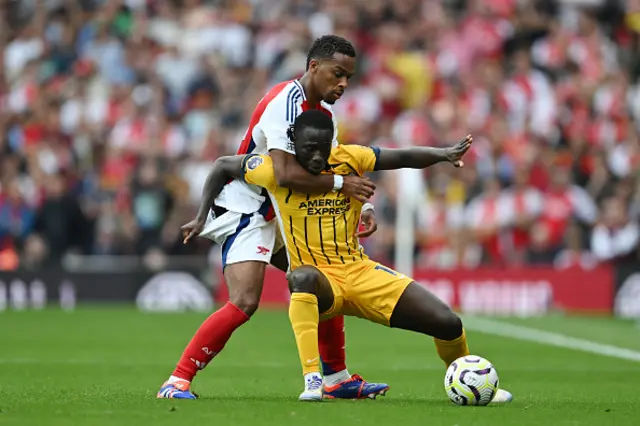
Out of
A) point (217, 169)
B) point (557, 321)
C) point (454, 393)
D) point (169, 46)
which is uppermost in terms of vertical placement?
point (169, 46)

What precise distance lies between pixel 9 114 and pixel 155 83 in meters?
2.61

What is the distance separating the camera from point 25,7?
2561cm

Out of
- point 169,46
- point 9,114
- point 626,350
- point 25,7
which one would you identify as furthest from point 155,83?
point 626,350

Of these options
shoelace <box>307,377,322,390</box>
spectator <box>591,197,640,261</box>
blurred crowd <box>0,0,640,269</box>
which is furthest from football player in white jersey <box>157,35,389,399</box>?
spectator <box>591,197,640,261</box>

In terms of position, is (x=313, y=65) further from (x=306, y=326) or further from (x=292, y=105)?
(x=306, y=326)

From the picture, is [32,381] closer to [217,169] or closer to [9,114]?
[217,169]

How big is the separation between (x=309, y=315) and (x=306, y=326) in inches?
2.9

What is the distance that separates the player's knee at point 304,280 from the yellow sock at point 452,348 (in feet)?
3.15

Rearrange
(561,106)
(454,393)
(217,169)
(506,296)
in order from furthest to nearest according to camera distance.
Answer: (561,106), (506,296), (217,169), (454,393)

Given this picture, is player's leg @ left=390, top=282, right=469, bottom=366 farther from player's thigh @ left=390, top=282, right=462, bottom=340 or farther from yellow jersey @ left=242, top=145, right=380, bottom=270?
yellow jersey @ left=242, top=145, right=380, bottom=270

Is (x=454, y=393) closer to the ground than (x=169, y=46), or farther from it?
closer to the ground

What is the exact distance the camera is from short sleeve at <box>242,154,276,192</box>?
8.53m

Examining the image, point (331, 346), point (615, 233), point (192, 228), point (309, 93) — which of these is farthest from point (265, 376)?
point (615, 233)

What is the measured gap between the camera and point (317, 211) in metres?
8.58
